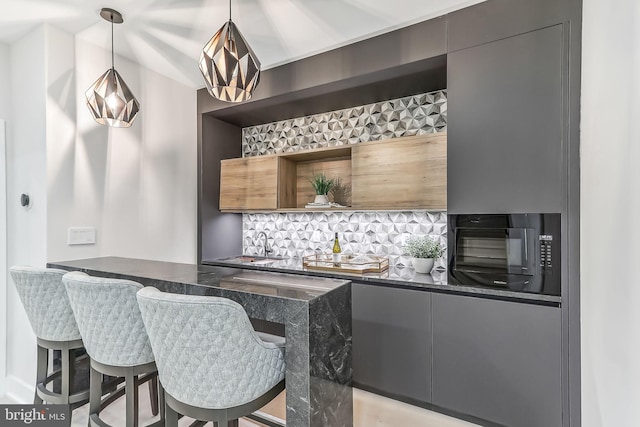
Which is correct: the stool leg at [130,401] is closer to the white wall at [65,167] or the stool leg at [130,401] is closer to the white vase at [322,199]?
the white wall at [65,167]

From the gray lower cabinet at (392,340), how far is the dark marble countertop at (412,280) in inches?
2.0

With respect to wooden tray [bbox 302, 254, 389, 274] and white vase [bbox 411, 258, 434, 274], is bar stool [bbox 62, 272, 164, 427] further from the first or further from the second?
white vase [bbox 411, 258, 434, 274]

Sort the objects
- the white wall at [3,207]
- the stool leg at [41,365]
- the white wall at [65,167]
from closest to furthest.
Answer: the stool leg at [41,365] < the white wall at [65,167] < the white wall at [3,207]

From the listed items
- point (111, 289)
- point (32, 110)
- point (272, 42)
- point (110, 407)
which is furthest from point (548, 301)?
point (32, 110)

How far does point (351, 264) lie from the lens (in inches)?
106

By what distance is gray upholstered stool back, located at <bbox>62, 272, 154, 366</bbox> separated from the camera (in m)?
1.37

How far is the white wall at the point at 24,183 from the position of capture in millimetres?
2334

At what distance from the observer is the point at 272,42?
258 centimetres

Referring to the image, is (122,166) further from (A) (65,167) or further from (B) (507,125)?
(B) (507,125)

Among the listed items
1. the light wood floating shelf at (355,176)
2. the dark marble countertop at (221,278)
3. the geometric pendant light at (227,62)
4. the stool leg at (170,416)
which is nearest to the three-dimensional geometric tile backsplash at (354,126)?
the light wood floating shelf at (355,176)

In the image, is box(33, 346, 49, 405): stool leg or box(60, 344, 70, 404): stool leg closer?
box(60, 344, 70, 404): stool leg

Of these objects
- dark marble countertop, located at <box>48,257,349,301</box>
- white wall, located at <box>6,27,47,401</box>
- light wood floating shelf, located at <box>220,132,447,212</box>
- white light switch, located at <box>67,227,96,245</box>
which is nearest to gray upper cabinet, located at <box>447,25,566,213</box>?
light wood floating shelf, located at <box>220,132,447,212</box>

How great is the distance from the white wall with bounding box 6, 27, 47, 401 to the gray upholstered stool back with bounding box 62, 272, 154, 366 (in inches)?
49.5
